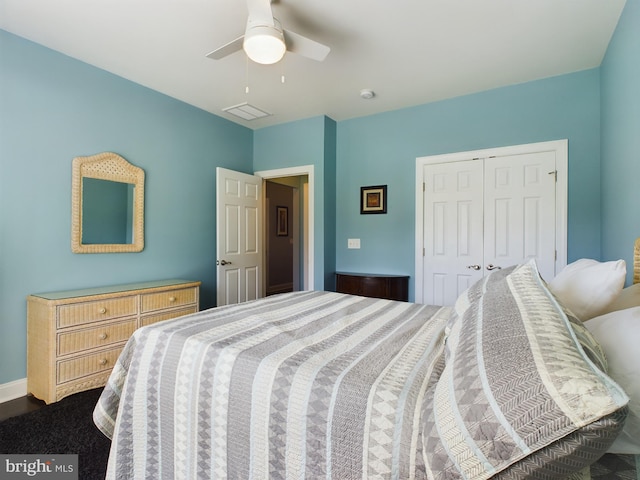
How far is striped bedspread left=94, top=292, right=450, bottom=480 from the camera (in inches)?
35.7

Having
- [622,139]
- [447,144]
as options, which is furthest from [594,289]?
[447,144]

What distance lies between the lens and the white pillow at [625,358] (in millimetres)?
694

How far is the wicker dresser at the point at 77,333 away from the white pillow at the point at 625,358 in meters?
3.00

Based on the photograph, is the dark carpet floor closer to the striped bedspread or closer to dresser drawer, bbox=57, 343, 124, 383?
dresser drawer, bbox=57, 343, 124, 383

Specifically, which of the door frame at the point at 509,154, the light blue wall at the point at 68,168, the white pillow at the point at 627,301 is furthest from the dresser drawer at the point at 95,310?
the white pillow at the point at 627,301

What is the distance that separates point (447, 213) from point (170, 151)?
3090 millimetres

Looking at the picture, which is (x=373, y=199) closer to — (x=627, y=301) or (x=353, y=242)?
(x=353, y=242)

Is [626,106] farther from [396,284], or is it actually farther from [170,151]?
[170,151]

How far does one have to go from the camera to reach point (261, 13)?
5.99 ft

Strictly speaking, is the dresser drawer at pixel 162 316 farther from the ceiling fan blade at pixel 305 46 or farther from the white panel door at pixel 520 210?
the white panel door at pixel 520 210

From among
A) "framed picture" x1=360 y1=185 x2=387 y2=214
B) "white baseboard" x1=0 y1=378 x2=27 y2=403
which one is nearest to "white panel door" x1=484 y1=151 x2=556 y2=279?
"framed picture" x1=360 y1=185 x2=387 y2=214

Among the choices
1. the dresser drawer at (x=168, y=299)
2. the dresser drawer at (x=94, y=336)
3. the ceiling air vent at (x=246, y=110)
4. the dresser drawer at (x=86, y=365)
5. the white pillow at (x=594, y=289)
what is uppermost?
the ceiling air vent at (x=246, y=110)

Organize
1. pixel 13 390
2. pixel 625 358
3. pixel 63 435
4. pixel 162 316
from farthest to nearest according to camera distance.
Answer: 1. pixel 162 316
2. pixel 13 390
3. pixel 63 435
4. pixel 625 358

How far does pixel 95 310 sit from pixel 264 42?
233 centimetres
